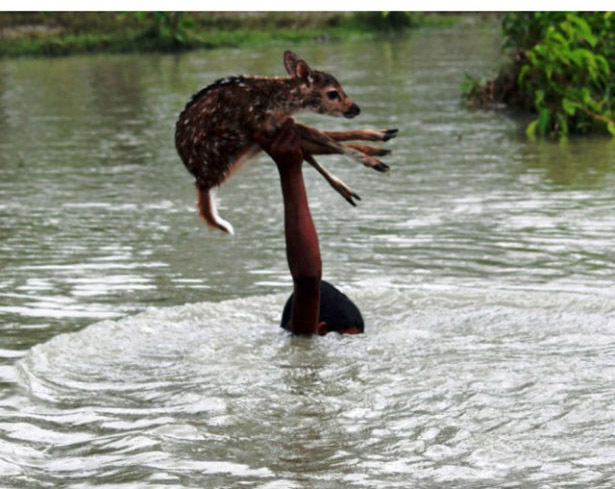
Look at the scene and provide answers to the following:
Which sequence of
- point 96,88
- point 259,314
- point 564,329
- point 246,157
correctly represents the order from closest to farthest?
point 246,157 → point 564,329 → point 259,314 → point 96,88

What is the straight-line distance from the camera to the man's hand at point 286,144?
6309mm

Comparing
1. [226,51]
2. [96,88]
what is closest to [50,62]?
[226,51]

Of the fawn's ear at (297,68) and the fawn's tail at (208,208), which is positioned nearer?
the fawn's ear at (297,68)

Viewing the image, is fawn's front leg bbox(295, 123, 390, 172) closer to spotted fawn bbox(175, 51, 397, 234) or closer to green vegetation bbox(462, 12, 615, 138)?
spotted fawn bbox(175, 51, 397, 234)

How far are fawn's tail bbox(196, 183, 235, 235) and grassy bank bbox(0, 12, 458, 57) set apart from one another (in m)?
30.4

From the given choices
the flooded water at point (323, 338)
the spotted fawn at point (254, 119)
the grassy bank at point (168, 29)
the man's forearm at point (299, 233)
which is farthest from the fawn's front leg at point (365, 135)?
the grassy bank at point (168, 29)

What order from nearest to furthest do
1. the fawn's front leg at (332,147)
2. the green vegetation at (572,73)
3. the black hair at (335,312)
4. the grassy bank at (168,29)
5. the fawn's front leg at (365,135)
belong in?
the fawn's front leg at (332,147) < the fawn's front leg at (365,135) < the black hair at (335,312) < the green vegetation at (572,73) < the grassy bank at (168,29)

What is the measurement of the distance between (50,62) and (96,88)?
8.61 meters

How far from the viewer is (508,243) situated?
960 cm

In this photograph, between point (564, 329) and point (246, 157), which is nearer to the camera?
point (246, 157)

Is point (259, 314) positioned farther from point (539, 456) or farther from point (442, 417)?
point (539, 456)

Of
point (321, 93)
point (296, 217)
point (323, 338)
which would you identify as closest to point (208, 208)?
point (296, 217)

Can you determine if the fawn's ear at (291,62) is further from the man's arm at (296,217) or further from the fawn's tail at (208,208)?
the fawn's tail at (208,208)

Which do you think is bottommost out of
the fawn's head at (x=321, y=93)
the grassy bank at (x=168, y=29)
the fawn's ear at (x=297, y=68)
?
the grassy bank at (x=168, y=29)
